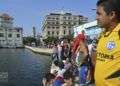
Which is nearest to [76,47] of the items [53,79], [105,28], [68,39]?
[53,79]

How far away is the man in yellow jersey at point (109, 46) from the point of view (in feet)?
12.2

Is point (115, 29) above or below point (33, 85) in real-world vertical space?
above

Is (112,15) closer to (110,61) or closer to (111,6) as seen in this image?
(111,6)

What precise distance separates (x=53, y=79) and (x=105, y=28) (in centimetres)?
792

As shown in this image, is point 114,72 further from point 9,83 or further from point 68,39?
point 9,83

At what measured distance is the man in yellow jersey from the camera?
146 inches

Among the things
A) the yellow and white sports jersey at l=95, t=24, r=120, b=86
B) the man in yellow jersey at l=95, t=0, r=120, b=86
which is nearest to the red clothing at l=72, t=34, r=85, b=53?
the man in yellow jersey at l=95, t=0, r=120, b=86

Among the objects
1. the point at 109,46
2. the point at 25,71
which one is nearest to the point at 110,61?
the point at 109,46

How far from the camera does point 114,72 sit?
3.71 metres

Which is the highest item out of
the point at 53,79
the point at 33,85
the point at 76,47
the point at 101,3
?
the point at 101,3

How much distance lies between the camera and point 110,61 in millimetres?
3750

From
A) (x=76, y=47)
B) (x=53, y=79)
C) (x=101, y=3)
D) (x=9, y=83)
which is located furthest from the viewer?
(x=9, y=83)

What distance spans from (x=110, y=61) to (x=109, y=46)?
13 centimetres

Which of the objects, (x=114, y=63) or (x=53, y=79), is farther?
(x=53, y=79)
